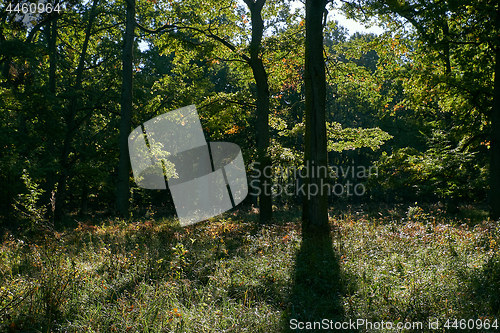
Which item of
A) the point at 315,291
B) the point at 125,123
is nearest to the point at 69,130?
the point at 125,123

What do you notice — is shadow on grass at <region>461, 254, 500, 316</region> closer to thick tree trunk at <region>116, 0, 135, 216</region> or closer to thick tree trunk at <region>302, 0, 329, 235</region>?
thick tree trunk at <region>302, 0, 329, 235</region>

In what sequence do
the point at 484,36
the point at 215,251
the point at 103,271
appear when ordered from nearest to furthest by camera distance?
the point at 103,271 → the point at 215,251 → the point at 484,36

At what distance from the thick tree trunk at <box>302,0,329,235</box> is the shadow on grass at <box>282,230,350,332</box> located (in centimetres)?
190

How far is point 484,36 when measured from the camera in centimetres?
1060

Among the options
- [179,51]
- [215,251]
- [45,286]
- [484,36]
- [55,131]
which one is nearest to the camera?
[45,286]

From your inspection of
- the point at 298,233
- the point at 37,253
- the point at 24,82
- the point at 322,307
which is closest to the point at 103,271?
the point at 37,253

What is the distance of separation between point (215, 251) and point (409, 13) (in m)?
8.89

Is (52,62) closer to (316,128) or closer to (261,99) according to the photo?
(261,99)

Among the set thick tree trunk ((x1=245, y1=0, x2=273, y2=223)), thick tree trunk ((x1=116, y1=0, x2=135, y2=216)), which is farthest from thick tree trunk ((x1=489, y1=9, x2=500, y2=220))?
thick tree trunk ((x1=116, y1=0, x2=135, y2=216))

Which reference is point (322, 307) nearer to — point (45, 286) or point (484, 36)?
point (45, 286)

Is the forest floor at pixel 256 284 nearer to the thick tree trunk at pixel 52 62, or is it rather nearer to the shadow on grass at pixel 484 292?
the shadow on grass at pixel 484 292

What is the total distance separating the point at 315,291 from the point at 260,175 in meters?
7.34

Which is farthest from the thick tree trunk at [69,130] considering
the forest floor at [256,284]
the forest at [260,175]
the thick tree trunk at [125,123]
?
the forest floor at [256,284]

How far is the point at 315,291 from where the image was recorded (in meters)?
5.87
